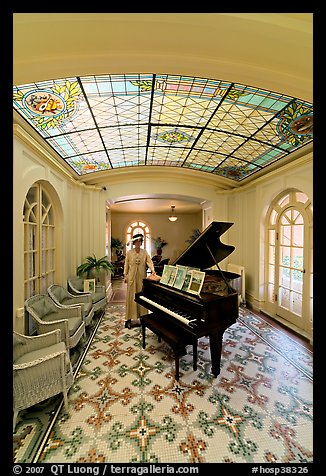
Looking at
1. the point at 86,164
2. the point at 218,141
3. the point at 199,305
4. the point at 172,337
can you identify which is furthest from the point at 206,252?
the point at 86,164

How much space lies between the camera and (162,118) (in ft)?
9.42

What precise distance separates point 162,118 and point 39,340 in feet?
10.8

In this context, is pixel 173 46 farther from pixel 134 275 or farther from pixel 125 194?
pixel 125 194

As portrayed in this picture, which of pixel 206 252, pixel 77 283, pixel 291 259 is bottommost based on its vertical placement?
pixel 77 283

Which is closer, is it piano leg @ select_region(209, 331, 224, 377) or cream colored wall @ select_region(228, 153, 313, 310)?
piano leg @ select_region(209, 331, 224, 377)

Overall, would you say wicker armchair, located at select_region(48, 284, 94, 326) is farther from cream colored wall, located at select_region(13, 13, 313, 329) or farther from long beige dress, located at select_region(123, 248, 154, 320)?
cream colored wall, located at select_region(13, 13, 313, 329)

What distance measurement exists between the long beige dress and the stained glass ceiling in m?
2.10

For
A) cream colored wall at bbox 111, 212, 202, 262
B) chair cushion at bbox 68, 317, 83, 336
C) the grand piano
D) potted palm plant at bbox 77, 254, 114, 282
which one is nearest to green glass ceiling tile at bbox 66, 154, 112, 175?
potted palm plant at bbox 77, 254, 114, 282

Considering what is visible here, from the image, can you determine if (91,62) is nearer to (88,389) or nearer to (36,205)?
(36,205)

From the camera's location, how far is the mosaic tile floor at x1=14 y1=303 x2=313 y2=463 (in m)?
1.56

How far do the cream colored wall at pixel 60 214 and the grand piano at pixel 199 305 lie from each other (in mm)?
1790

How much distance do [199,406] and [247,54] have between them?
3.11 m

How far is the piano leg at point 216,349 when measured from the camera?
7.73 feet
